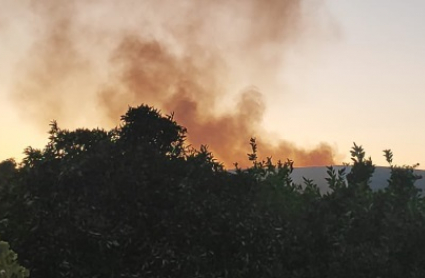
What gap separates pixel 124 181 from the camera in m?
18.8

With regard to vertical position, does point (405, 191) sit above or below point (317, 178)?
below

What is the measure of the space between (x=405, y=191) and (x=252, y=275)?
9.70 m

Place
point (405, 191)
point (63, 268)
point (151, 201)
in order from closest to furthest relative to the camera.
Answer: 1. point (63, 268)
2. point (151, 201)
3. point (405, 191)

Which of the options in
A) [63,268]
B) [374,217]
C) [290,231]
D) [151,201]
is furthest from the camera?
[374,217]

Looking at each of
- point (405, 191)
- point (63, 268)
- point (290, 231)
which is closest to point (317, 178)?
point (405, 191)

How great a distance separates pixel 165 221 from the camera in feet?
60.0

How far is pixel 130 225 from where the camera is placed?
715 inches

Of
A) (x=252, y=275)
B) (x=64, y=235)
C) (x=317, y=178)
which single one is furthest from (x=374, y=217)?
(x=317, y=178)

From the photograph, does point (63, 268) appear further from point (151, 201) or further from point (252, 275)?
point (252, 275)

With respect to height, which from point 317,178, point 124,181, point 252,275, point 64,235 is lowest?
point 252,275

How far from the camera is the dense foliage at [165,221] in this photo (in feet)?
58.1

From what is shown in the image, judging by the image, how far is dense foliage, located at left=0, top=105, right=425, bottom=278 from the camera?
58.1ft

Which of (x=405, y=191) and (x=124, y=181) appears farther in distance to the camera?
(x=405, y=191)

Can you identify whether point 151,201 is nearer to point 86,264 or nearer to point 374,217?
point 86,264
